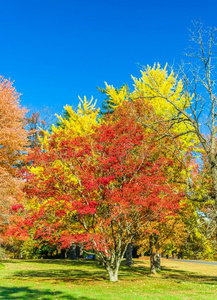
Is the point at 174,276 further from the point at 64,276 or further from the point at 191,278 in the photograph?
the point at 64,276

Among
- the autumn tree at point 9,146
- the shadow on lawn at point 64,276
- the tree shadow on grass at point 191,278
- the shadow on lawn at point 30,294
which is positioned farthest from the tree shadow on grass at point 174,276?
the autumn tree at point 9,146

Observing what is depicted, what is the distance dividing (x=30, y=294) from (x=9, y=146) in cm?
1159

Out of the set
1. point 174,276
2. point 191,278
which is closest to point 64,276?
point 174,276

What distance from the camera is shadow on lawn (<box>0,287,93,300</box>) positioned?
7.52m

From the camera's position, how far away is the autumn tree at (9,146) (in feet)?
52.4

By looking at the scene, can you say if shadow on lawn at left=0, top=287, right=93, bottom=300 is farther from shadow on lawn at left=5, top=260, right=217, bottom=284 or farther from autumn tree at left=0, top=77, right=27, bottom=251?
autumn tree at left=0, top=77, right=27, bottom=251

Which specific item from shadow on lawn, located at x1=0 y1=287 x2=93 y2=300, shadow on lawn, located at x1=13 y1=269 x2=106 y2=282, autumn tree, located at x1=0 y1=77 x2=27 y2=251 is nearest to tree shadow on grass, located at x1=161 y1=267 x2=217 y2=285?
shadow on lawn, located at x1=13 y1=269 x2=106 y2=282

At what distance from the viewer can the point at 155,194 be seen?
10.9 meters

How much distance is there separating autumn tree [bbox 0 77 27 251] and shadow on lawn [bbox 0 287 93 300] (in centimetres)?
746

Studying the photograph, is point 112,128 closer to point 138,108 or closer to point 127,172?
point 127,172

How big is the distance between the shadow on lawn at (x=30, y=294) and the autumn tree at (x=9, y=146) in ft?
24.5

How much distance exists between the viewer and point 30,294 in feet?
26.1

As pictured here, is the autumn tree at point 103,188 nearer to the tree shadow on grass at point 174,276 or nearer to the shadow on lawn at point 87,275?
the shadow on lawn at point 87,275

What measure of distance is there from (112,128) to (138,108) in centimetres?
440
